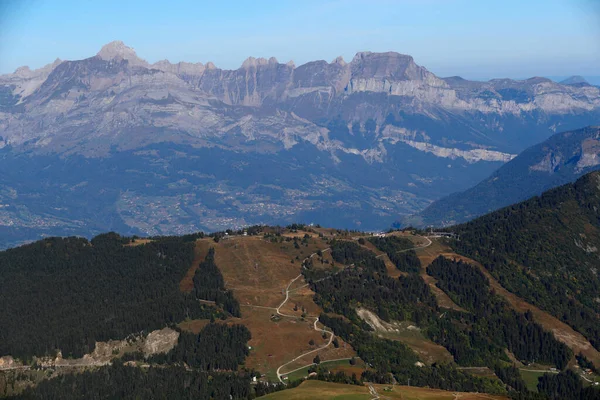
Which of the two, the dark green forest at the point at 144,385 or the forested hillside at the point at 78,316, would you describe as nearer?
the dark green forest at the point at 144,385

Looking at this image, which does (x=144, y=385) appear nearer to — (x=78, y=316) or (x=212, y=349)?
(x=212, y=349)

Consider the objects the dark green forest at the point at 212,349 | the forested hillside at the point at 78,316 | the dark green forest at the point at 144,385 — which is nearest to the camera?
the dark green forest at the point at 144,385

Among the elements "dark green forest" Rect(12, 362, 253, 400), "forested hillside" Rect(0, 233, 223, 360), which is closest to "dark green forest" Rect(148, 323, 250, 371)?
"dark green forest" Rect(12, 362, 253, 400)

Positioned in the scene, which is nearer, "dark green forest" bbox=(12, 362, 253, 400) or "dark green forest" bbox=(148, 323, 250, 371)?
"dark green forest" bbox=(12, 362, 253, 400)

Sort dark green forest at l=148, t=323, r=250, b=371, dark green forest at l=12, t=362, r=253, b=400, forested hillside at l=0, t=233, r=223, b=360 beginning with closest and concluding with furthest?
dark green forest at l=12, t=362, r=253, b=400 → dark green forest at l=148, t=323, r=250, b=371 → forested hillside at l=0, t=233, r=223, b=360

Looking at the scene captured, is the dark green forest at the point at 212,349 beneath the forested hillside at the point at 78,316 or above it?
beneath

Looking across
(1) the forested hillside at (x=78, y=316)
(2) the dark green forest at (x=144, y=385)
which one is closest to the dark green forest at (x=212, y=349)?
(2) the dark green forest at (x=144, y=385)

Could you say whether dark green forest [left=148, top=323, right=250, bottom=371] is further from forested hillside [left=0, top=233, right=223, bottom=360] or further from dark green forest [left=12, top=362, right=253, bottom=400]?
forested hillside [left=0, top=233, right=223, bottom=360]

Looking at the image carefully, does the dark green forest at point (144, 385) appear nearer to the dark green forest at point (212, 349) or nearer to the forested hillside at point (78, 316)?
the dark green forest at point (212, 349)

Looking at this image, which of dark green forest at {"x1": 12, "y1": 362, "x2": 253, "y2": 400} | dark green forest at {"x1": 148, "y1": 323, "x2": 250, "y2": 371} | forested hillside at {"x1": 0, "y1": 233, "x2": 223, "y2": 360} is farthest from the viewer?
forested hillside at {"x1": 0, "y1": 233, "x2": 223, "y2": 360}

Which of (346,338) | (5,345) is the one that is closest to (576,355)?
(346,338)

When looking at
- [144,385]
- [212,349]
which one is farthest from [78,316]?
[144,385]

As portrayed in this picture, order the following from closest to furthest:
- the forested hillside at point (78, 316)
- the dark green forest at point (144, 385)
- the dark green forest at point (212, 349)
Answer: the dark green forest at point (144, 385)
the dark green forest at point (212, 349)
the forested hillside at point (78, 316)
